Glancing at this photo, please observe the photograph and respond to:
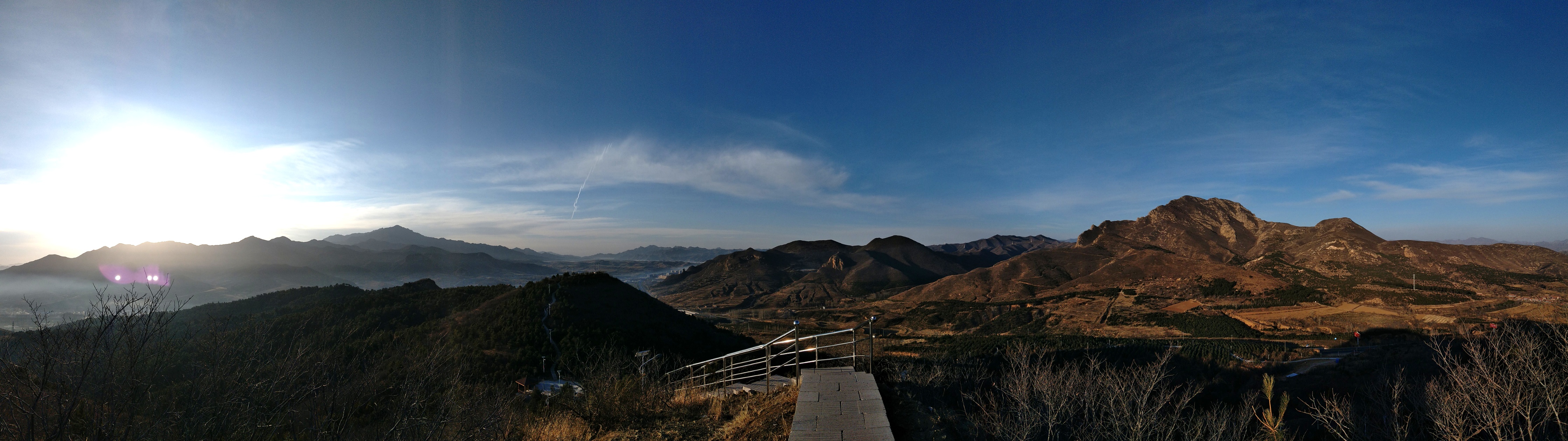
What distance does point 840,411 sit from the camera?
18.5 feet

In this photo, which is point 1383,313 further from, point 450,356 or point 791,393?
point 450,356

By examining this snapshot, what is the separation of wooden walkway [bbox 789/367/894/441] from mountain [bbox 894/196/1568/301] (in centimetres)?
9632

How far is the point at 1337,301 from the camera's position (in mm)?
68750

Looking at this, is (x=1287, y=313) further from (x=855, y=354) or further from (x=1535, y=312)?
(x=855, y=354)

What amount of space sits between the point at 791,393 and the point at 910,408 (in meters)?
1.65

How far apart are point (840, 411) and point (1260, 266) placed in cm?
13028

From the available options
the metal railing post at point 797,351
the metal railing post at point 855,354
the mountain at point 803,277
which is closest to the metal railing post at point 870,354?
the metal railing post at point 855,354

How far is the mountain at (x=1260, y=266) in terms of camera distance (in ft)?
259

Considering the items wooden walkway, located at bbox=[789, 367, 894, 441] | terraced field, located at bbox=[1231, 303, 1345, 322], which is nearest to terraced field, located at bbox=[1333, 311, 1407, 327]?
terraced field, located at bbox=[1231, 303, 1345, 322]

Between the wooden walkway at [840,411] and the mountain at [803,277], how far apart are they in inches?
4722

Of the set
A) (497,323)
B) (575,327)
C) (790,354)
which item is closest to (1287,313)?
(575,327)

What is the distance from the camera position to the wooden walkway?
4969 mm

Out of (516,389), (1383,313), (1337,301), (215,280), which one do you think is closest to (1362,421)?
(516,389)

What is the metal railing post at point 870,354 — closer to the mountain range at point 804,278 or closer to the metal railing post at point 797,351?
the metal railing post at point 797,351
